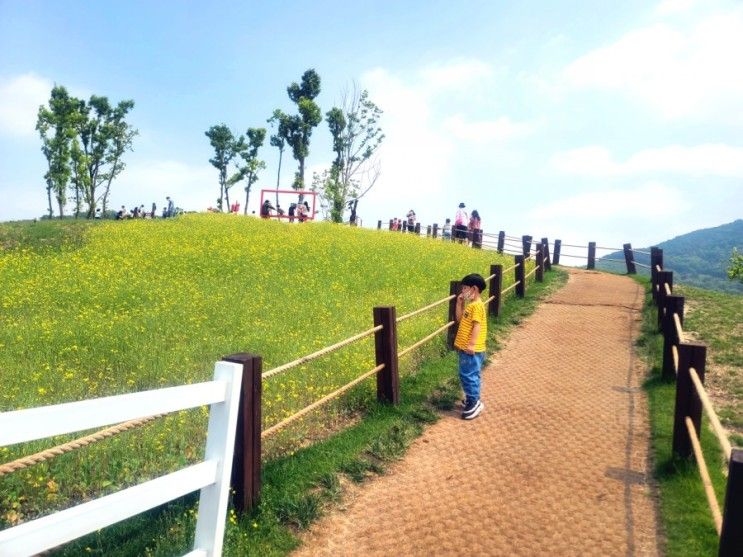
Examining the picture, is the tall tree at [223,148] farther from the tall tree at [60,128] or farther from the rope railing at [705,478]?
the rope railing at [705,478]

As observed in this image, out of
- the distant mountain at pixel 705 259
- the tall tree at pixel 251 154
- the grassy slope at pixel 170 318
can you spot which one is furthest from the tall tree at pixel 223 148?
the distant mountain at pixel 705 259

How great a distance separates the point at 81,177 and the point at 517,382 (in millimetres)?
39740

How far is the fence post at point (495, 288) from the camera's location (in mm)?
11812

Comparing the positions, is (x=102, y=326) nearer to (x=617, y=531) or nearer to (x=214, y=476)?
(x=214, y=476)

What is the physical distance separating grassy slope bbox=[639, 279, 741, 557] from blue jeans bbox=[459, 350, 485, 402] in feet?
5.86

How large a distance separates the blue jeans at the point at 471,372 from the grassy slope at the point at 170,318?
3.54 feet

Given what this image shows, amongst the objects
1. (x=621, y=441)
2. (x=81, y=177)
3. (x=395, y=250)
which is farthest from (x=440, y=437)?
(x=81, y=177)

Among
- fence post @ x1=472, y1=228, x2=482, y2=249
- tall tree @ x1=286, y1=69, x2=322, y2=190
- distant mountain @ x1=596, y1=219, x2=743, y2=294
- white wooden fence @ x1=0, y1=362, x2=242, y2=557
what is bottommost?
distant mountain @ x1=596, y1=219, x2=743, y2=294

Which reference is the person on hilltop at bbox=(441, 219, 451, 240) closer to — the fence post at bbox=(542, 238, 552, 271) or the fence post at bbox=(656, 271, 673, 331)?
the fence post at bbox=(542, 238, 552, 271)

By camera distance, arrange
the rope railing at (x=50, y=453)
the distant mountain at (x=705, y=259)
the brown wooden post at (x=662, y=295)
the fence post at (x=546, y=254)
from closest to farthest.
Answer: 1. the rope railing at (x=50, y=453)
2. the brown wooden post at (x=662, y=295)
3. the fence post at (x=546, y=254)
4. the distant mountain at (x=705, y=259)

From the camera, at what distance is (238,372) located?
3516 mm

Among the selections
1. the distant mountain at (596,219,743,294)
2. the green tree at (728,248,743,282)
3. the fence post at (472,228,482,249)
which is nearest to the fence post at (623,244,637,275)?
the green tree at (728,248,743,282)

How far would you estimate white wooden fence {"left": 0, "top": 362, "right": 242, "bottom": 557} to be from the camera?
234 centimetres

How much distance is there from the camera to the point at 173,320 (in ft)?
A: 34.8
